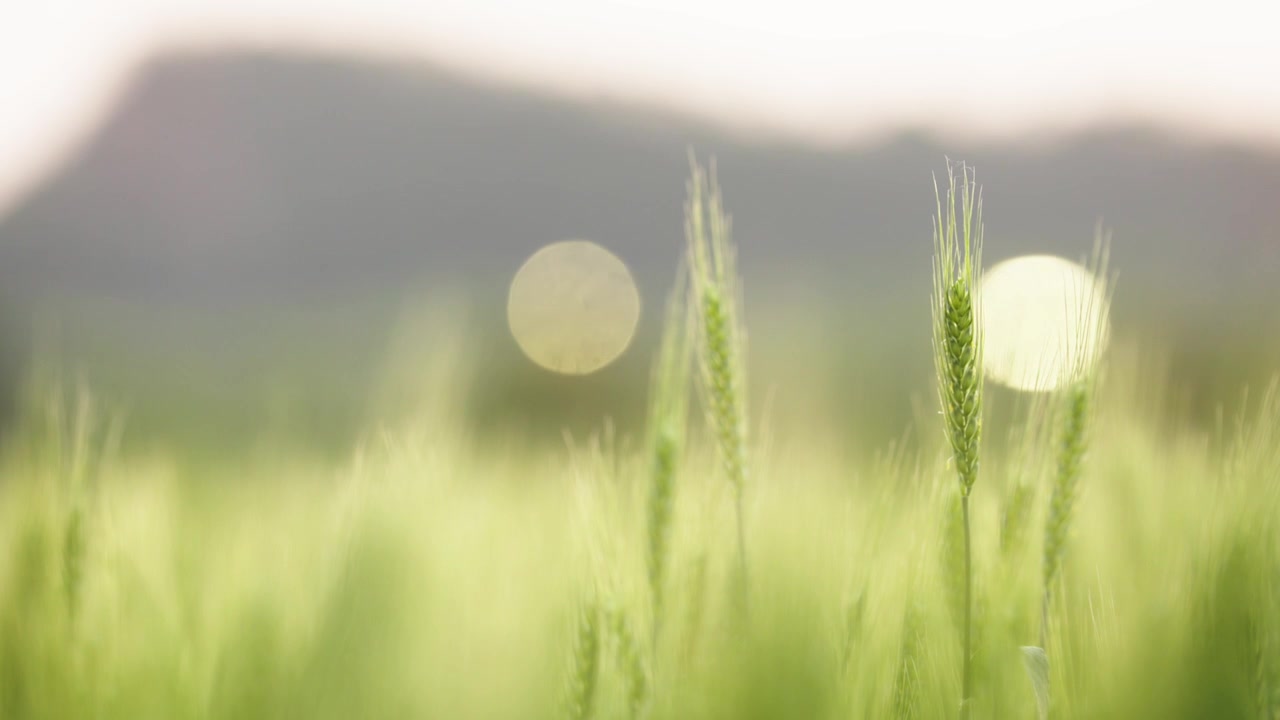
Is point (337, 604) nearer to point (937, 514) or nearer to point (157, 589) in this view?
point (157, 589)

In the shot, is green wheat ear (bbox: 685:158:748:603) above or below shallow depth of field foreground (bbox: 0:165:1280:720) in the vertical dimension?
above

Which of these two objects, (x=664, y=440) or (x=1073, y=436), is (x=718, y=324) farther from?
(x=1073, y=436)

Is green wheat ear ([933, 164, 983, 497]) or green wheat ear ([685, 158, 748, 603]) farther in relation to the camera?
green wheat ear ([685, 158, 748, 603])

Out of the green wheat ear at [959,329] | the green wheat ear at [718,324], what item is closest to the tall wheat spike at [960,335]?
the green wheat ear at [959,329]

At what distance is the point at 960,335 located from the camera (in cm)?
90

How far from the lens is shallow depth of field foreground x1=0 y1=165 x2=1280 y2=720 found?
96 cm

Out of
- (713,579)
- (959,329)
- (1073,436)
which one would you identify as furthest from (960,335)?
(713,579)

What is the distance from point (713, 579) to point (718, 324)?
38cm

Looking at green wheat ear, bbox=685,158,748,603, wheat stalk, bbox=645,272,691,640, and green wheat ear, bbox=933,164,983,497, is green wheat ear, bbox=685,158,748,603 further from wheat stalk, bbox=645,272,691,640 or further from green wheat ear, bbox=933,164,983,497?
green wheat ear, bbox=933,164,983,497

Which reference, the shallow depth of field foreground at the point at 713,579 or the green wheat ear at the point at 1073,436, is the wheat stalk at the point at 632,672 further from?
the green wheat ear at the point at 1073,436

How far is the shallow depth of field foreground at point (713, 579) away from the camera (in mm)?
958

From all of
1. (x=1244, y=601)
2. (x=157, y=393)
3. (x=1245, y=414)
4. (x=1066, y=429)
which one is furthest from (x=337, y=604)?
(x=157, y=393)

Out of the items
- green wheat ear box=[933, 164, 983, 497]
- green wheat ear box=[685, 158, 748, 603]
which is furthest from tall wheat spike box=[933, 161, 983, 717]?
green wheat ear box=[685, 158, 748, 603]

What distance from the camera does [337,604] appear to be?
120cm
